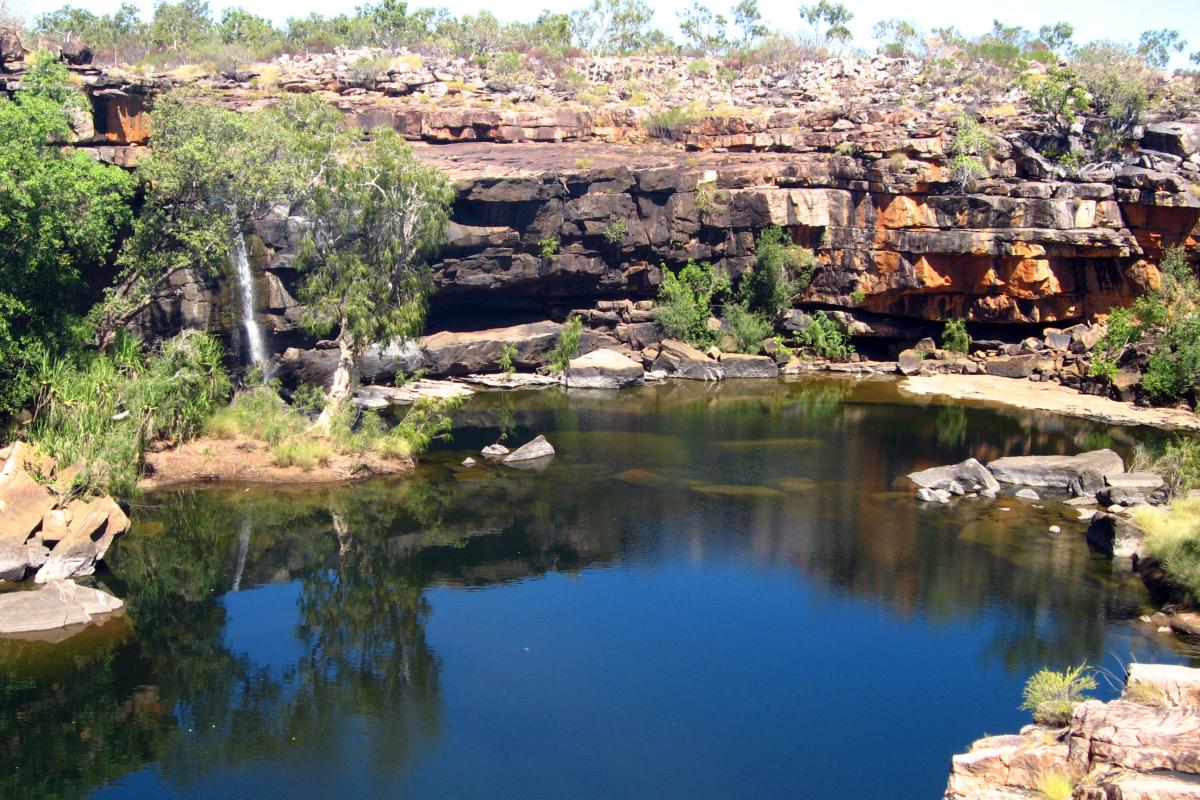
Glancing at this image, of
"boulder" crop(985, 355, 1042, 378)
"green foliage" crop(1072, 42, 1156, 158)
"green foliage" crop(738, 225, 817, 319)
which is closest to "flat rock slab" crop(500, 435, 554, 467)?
"green foliage" crop(738, 225, 817, 319)

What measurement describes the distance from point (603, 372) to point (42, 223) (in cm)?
2258

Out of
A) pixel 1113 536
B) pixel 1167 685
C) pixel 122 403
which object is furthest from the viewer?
pixel 122 403

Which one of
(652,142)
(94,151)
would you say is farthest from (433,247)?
(652,142)

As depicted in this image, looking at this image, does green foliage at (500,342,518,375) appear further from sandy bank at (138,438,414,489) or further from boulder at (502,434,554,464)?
sandy bank at (138,438,414,489)

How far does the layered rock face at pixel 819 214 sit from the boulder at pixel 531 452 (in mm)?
12209

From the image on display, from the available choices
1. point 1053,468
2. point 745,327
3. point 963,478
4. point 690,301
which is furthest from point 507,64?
point 1053,468

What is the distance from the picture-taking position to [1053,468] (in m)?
31.8

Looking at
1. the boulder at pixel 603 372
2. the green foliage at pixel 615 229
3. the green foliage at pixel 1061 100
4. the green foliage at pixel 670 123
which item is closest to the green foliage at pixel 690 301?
the green foliage at pixel 615 229

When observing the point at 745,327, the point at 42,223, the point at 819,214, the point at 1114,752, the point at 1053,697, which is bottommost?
the point at 1053,697

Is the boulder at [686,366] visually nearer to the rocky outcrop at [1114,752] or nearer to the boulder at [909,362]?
the boulder at [909,362]

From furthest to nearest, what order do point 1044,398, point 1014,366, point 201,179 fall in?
1. point 1014,366
2. point 1044,398
3. point 201,179

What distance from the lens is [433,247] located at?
33156 mm

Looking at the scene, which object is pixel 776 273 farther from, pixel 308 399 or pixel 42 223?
pixel 42 223

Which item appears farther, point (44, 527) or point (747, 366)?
point (747, 366)
